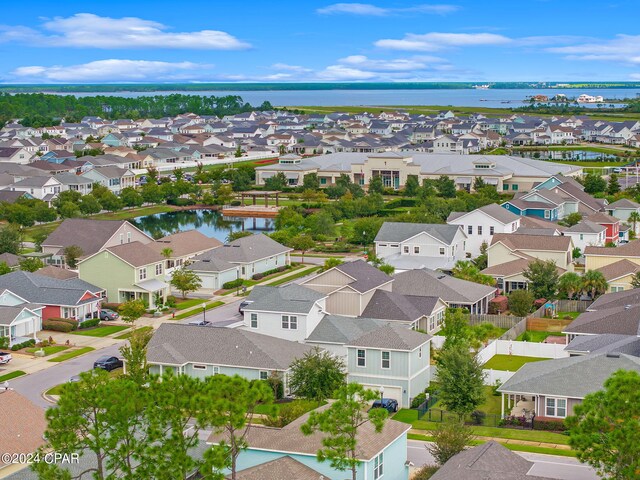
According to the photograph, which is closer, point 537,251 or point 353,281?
point 353,281

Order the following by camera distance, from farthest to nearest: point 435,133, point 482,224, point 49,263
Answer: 1. point 435,133
2. point 482,224
3. point 49,263

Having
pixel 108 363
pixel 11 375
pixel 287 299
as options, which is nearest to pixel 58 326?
pixel 11 375

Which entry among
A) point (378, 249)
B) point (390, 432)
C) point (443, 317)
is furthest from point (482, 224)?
point (390, 432)

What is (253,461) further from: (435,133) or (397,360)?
(435,133)

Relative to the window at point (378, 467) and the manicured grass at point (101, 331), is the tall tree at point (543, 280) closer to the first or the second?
the manicured grass at point (101, 331)

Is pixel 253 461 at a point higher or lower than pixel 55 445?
lower

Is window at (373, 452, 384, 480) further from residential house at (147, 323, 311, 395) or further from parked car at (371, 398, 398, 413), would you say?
residential house at (147, 323, 311, 395)

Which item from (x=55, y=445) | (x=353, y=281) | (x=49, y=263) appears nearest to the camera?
(x=55, y=445)

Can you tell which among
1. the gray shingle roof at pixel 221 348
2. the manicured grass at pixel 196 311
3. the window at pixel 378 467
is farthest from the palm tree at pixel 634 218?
the window at pixel 378 467

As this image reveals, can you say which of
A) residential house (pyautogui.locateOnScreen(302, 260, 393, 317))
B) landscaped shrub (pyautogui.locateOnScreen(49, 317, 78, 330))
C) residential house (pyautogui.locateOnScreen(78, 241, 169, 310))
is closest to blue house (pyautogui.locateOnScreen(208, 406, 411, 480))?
residential house (pyautogui.locateOnScreen(302, 260, 393, 317))
